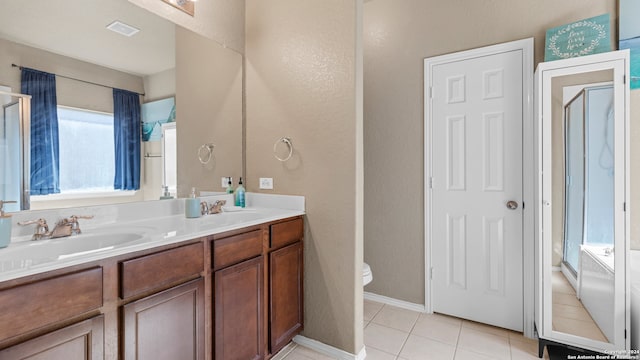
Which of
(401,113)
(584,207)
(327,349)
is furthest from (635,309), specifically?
(401,113)

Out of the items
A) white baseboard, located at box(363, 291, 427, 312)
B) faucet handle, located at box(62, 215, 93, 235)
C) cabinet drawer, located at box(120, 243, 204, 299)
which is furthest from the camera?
white baseboard, located at box(363, 291, 427, 312)

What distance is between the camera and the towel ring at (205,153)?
6.77ft

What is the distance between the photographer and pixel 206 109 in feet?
6.90

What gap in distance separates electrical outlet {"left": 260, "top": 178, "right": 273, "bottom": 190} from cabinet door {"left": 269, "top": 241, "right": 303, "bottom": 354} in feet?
1.60

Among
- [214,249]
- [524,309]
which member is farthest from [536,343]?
[214,249]

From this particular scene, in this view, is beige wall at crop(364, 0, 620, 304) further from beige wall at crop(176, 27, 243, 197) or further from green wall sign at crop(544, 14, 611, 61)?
beige wall at crop(176, 27, 243, 197)

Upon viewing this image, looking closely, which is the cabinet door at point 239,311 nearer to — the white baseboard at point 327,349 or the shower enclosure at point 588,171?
the white baseboard at point 327,349

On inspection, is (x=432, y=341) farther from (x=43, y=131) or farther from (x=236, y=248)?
(x=43, y=131)

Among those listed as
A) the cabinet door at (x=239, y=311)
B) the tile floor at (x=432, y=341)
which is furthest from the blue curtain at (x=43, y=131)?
the tile floor at (x=432, y=341)

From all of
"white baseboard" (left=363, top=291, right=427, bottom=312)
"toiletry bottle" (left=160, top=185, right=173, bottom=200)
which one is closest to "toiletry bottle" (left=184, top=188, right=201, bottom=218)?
"toiletry bottle" (left=160, top=185, right=173, bottom=200)

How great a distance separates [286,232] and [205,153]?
0.82 m

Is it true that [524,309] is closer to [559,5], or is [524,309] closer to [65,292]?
[559,5]

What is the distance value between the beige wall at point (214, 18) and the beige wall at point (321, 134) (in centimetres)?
17

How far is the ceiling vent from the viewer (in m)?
1.58
